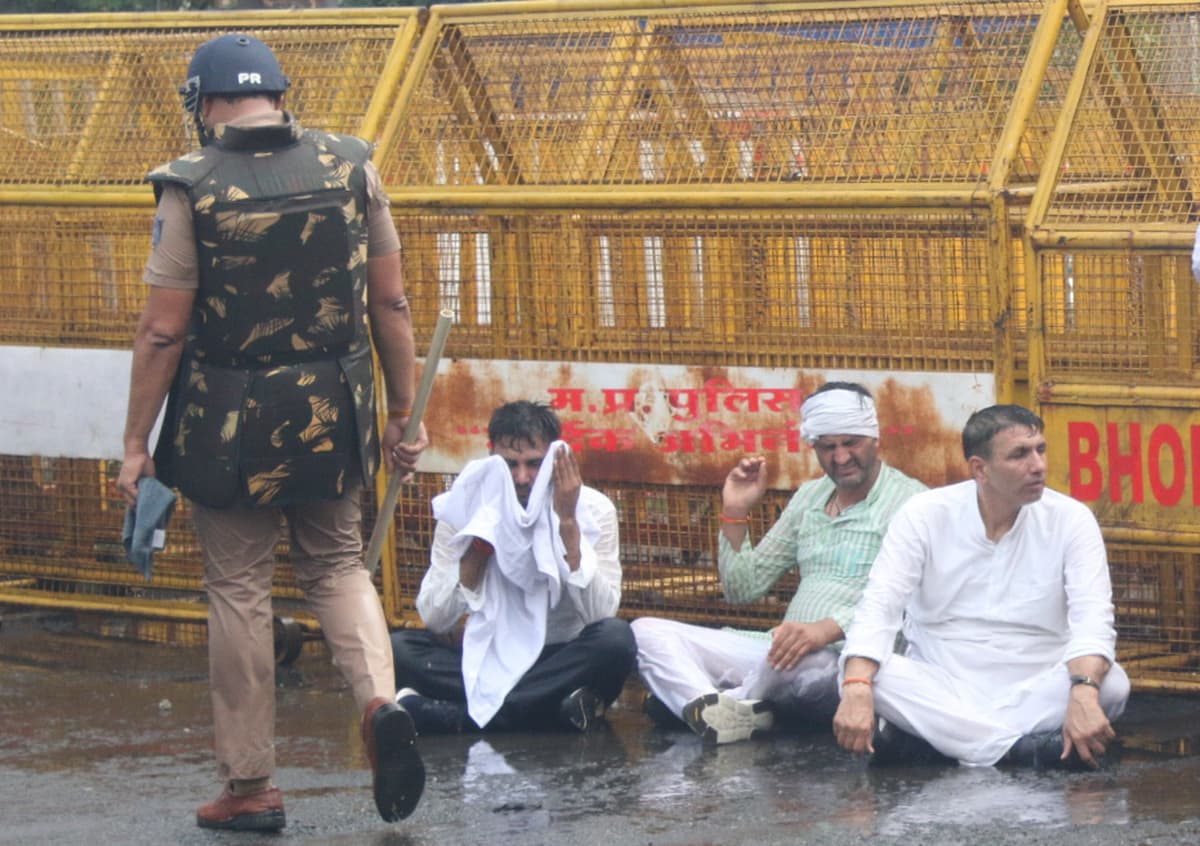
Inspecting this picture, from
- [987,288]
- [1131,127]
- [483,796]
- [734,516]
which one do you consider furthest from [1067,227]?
[483,796]

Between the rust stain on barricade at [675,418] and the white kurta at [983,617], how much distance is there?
57 centimetres

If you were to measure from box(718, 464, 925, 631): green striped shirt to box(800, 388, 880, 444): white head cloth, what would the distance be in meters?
0.20

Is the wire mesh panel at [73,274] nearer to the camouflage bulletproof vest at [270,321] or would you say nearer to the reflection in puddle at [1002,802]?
the camouflage bulletproof vest at [270,321]

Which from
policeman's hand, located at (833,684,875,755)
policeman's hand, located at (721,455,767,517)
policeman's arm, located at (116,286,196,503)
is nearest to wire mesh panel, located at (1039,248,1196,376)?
policeman's hand, located at (721,455,767,517)

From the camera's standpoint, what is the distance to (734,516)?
6031mm

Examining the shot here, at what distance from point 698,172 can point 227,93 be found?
2.07 meters

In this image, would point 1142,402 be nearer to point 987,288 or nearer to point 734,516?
point 987,288

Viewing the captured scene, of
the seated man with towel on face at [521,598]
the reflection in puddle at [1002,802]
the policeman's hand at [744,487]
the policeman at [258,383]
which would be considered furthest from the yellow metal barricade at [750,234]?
the policeman at [258,383]

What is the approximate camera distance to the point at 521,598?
19.7 feet

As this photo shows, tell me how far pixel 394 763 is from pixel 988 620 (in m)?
1.69

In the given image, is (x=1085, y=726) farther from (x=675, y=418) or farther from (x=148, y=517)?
(x=148, y=517)

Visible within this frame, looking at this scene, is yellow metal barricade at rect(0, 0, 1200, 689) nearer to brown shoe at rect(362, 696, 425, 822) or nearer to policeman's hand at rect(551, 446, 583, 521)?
policeman's hand at rect(551, 446, 583, 521)

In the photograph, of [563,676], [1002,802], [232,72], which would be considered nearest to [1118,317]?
[1002,802]

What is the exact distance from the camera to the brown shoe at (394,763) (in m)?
4.59
